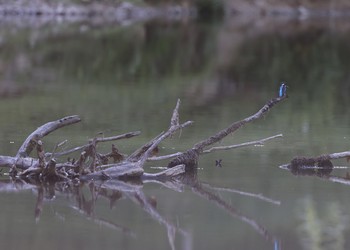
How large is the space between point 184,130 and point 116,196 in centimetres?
393

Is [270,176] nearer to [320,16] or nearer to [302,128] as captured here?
[302,128]

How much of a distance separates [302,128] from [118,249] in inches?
254

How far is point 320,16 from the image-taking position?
178ft

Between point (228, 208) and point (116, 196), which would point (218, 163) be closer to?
point (116, 196)

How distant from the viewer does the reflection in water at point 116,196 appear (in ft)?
23.9

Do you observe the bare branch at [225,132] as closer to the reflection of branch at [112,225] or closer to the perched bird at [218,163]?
the perched bird at [218,163]

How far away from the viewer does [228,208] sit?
7961mm

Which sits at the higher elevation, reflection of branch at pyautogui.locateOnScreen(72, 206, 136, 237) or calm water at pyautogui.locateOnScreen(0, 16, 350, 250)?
reflection of branch at pyautogui.locateOnScreen(72, 206, 136, 237)

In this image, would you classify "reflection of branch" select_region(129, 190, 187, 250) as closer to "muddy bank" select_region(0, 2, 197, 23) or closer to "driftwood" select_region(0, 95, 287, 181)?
"driftwood" select_region(0, 95, 287, 181)

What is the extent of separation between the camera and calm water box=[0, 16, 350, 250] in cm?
710

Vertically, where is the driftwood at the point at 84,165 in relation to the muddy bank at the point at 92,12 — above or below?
above

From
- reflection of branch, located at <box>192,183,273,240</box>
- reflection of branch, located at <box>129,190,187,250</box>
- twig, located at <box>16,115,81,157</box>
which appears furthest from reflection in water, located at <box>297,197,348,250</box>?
twig, located at <box>16,115,81,157</box>

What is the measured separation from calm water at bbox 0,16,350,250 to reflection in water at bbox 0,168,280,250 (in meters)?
0.01

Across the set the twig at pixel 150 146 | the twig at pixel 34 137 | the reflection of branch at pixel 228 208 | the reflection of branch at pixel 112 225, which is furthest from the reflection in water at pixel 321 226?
the twig at pixel 34 137
